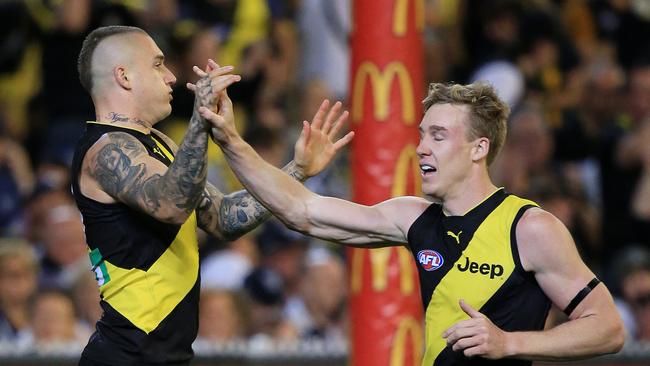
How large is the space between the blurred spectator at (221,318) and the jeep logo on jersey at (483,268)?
3.32 meters

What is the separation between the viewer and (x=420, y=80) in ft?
21.4

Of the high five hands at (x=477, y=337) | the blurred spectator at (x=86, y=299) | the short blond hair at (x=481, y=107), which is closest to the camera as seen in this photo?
the high five hands at (x=477, y=337)

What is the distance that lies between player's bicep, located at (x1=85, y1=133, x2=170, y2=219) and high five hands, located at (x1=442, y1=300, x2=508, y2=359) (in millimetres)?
1129

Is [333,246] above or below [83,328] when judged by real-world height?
above

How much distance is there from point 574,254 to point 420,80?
6.87ft

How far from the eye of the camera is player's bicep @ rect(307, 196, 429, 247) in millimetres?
5004

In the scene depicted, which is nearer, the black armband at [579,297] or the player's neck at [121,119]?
the black armband at [579,297]

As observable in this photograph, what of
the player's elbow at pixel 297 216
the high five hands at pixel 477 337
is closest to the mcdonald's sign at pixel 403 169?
the player's elbow at pixel 297 216

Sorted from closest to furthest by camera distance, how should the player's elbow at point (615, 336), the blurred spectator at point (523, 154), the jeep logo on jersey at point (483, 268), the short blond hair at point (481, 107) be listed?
the player's elbow at point (615, 336)
the jeep logo on jersey at point (483, 268)
the short blond hair at point (481, 107)
the blurred spectator at point (523, 154)

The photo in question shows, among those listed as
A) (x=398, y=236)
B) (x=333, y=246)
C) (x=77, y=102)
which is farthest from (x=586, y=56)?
(x=398, y=236)

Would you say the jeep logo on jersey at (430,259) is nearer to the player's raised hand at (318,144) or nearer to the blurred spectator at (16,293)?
the player's raised hand at (318,144)

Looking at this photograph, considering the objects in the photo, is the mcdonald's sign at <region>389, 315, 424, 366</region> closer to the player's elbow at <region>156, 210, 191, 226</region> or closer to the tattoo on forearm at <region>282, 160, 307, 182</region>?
the tattoo on forearm at <region>282, 160, 307, 182</region>

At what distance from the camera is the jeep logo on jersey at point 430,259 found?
4.80m

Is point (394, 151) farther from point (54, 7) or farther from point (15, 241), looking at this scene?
point (54, 7)
